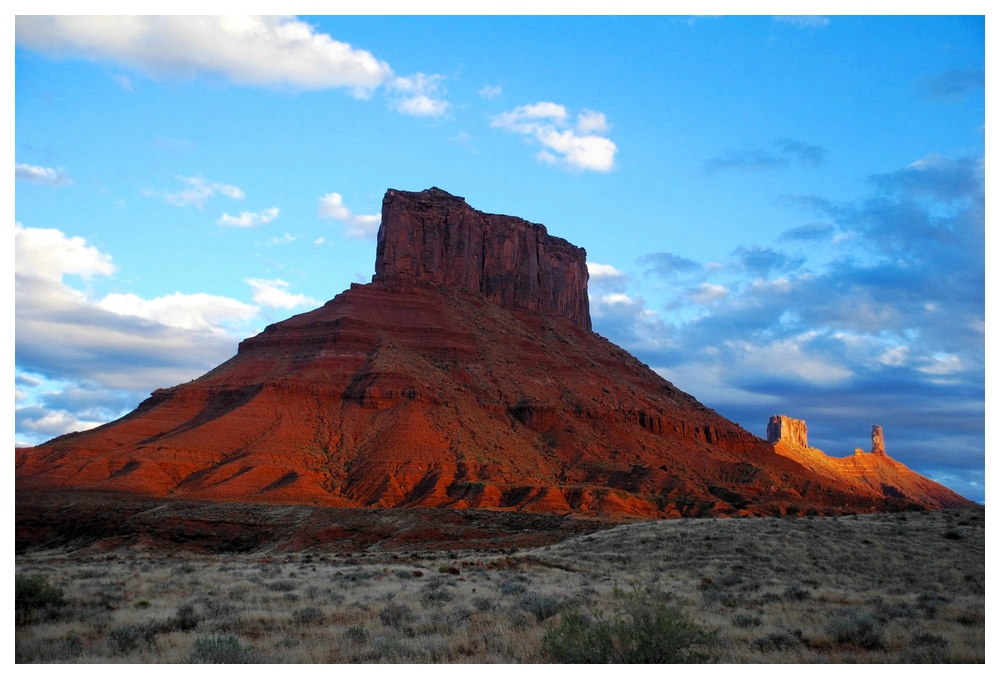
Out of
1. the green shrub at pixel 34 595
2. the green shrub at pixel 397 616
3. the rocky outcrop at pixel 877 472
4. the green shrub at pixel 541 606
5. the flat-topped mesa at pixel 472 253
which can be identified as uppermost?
the flat-topped mesa at pixel 472 253

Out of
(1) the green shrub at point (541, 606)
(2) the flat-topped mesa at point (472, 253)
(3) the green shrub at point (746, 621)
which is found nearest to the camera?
(3) the green shrub at point (746, 621)

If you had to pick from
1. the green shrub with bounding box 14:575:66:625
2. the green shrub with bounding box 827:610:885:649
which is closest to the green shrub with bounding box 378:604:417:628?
the green shrub with bounding box 14:575:66:625

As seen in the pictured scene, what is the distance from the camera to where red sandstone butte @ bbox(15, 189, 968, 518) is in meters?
71.1

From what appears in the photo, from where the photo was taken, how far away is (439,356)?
102500 mm

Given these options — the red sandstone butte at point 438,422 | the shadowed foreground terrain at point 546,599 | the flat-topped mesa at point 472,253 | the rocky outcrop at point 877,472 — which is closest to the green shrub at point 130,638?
the shadowed foreground terrain at point 546,599

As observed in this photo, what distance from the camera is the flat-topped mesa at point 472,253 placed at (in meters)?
119

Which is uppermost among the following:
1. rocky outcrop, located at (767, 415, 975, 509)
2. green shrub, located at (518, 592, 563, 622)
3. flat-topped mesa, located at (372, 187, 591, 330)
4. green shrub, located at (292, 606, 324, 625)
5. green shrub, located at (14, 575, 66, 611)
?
flat-topped mesa, located at (372, 187, 591, 330)

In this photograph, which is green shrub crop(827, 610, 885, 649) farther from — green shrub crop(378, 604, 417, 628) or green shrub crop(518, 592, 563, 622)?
green shrub crop(378, 604, 417, 628)

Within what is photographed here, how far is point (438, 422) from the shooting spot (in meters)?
87.1

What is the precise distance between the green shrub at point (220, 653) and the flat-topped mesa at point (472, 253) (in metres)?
103

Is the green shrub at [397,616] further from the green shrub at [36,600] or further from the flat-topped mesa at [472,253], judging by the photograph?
the flat-topped mesa at [472,253]

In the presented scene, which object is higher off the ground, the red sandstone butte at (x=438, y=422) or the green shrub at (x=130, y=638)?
the red sandstone butte at (x=438, y=422)

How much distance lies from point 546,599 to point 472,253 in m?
108

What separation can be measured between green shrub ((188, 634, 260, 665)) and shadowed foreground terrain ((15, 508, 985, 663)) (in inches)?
1.3
